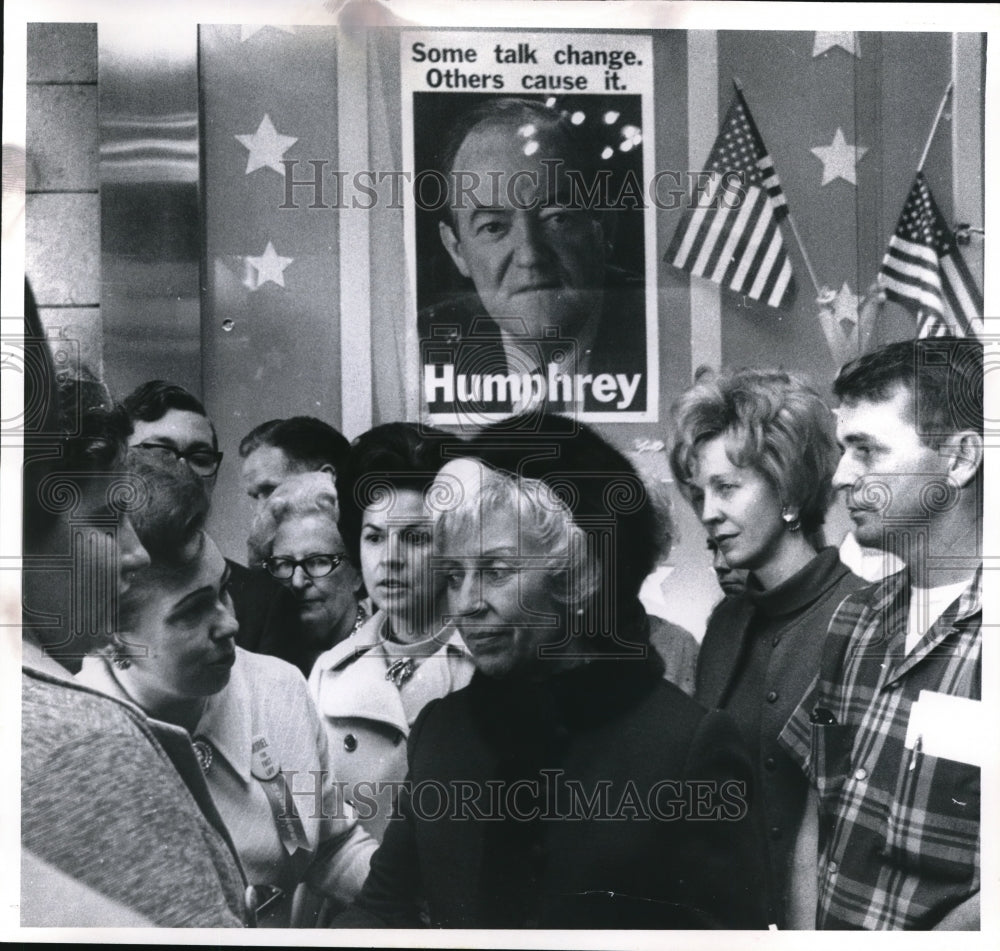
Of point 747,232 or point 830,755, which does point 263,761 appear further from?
point 747,232

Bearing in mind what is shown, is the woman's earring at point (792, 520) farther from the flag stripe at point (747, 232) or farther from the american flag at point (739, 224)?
the flag stripe at point (747, 232)

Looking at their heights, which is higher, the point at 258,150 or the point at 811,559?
the point at 258,150

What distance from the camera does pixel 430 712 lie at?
412cm

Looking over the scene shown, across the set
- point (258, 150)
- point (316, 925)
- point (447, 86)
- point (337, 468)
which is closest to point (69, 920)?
point (316, 925)

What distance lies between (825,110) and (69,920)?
153 inches

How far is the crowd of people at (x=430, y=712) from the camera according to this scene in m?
4.10

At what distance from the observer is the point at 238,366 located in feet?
13.5

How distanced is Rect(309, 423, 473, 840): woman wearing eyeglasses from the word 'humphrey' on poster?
224mm

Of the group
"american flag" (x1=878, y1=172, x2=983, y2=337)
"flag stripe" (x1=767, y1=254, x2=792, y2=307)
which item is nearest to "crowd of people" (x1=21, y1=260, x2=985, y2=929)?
"flag stripe" (x1=767, y1=254, x2=792, y2=307)

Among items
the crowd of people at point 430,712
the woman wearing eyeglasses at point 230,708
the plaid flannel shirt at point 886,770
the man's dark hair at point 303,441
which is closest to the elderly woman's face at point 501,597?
the crowd of people at point 430,712

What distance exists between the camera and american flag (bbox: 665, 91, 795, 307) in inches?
164

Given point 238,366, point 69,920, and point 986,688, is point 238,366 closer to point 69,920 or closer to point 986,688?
point 69,920

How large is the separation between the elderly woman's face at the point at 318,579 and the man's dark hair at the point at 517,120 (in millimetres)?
1174

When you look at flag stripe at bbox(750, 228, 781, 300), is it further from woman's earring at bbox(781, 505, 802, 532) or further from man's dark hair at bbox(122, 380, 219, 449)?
man's dark hair at bbox(122, 380, 219, 449)
